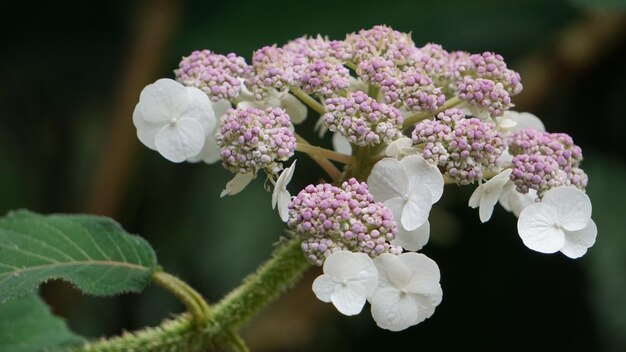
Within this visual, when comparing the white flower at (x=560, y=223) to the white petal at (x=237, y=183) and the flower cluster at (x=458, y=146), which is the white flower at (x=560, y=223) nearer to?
the flower cluster at (x=458, y=146)

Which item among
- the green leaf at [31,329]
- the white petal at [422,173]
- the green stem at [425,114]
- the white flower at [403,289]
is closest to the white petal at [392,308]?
the white flower at [403,289]

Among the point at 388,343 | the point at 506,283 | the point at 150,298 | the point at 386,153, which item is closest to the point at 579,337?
the point at 506,283

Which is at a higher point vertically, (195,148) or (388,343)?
(195,148)

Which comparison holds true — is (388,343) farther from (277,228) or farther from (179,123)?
(179,123)

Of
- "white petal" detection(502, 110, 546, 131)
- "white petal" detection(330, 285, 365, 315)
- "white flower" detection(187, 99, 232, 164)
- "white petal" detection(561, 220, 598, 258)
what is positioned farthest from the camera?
"white petal" detection(502, 110, 546, 131)

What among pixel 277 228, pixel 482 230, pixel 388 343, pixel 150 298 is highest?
pixel 482 230

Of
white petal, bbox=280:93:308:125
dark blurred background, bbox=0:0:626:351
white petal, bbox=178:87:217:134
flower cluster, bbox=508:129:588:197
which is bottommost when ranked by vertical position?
dark blurred background, bbox=0:0:626:351

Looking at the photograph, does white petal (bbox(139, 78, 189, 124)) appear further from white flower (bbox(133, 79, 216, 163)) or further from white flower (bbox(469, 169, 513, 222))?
white flower (bbox(469, 169, 513, 222))

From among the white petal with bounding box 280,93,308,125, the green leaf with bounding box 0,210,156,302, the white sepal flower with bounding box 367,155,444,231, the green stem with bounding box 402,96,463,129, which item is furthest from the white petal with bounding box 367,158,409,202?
the green leaf with bounding box 0,210,156,302

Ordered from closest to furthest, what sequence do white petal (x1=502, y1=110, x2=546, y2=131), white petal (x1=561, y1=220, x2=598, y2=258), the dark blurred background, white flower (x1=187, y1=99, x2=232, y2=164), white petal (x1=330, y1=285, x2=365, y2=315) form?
white petal (x1=330, y1=285, x2=365, y2=315) < white petal (x1=561, y1=220, x2=598, y2=258) < white flower (x1=187, y1=99, x2=232, y2=164) < white petal (x1=502, y1=110, x2=546, y2=131) < the dark blurred background
